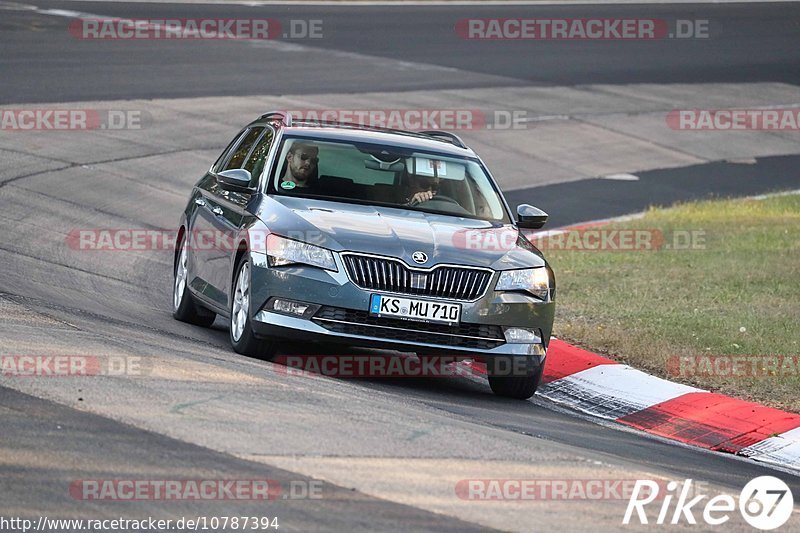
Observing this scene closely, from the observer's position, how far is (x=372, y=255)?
30.7 feet

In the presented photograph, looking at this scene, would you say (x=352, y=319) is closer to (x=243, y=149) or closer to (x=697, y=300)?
(x=243, y=149)

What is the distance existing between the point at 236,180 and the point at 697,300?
5139 mm

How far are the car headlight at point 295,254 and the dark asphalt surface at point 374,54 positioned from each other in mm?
13319

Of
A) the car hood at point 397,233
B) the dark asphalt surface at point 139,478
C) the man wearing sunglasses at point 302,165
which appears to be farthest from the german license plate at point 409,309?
the dark asphalt surface at point 139,478

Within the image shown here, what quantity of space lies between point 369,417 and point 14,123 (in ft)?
45.7

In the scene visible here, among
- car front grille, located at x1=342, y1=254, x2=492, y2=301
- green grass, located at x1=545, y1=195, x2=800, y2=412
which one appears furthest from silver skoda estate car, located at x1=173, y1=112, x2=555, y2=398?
green grass, located at x1=545, y1=195, x2=800, y2=412

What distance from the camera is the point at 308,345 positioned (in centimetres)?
1091

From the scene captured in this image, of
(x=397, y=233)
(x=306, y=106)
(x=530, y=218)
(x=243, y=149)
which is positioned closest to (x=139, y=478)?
(x=397, y=233)

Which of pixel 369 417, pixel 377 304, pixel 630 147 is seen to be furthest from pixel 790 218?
pixel 369 417

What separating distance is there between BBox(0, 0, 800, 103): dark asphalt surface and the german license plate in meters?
13.9

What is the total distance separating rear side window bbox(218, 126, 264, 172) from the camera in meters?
11.6

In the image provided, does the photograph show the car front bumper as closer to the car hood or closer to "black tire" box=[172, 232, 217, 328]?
the car hood

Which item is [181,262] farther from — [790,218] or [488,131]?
[488,131]

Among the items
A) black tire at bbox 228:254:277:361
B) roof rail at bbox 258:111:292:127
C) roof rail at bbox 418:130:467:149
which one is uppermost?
roof rail at bbox 258:111:292:127
